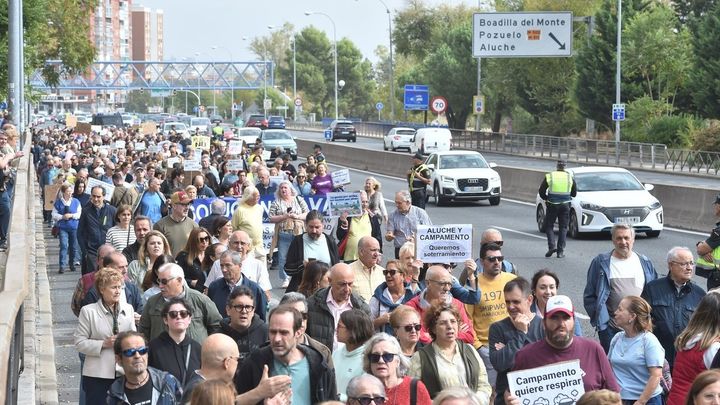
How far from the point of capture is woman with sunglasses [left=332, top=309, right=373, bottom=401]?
8.70m

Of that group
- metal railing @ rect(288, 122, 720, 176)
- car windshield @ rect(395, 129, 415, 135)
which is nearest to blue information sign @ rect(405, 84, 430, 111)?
metal railing @ rect(288, 122, 720, 176)

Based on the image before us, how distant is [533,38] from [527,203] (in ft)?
118

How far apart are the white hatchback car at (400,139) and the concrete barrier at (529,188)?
741cm

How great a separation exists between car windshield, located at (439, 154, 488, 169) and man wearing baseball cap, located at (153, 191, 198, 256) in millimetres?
23546

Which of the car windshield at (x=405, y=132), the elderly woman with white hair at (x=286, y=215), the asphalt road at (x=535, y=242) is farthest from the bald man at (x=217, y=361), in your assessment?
the car windshield at (x=405, y=132)

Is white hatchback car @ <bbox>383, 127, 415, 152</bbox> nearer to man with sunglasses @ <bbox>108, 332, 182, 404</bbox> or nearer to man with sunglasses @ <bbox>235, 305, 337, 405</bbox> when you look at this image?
man with sunglasses @ <bbox>108, 332, 182, 404</bbox>

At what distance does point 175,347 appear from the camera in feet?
29.9

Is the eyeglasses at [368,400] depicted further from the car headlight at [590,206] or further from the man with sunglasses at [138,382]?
the car headlight at [590,206]

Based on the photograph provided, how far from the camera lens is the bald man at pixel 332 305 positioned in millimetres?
10180

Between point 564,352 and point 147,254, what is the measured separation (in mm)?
5397

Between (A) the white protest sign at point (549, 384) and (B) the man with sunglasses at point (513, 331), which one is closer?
(A) the white protest sign at point (549, 384)

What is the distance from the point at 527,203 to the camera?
128ft

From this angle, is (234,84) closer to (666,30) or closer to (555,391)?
(666,30)

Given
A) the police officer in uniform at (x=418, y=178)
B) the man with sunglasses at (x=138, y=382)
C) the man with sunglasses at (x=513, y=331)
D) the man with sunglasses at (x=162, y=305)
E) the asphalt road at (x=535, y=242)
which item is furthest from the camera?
the police officer in uniform at (x=418, y=178)
